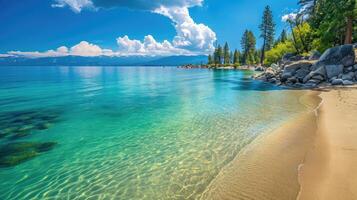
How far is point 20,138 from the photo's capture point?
11.1 m

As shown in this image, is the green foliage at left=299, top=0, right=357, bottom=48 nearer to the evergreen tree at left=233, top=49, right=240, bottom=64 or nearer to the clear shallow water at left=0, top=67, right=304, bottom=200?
the clear shallow water at left=0, top=67, right=304, bottom=200

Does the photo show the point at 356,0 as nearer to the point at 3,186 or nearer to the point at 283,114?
the point at 283,114

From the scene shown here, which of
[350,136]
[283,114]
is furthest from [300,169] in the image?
[283,114]

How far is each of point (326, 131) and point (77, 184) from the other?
33.7 feet

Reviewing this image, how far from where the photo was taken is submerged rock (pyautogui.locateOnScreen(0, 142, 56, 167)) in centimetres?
830

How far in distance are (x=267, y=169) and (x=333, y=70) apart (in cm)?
2694

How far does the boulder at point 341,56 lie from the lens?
2593cm

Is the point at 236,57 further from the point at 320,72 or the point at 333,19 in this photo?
the point at 320,72

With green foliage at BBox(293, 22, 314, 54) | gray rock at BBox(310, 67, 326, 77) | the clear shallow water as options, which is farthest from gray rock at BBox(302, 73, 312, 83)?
green foliage at BBox(293, 22, 314, 54)

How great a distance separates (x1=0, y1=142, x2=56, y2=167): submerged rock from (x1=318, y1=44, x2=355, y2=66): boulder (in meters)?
31.6

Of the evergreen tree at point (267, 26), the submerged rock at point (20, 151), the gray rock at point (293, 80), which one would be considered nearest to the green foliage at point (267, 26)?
the evergreen tree at point (267, 26)

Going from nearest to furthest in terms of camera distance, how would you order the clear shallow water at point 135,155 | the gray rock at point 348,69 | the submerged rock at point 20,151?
the clear shallow water at point 135,155
the submerged rock at point 20,151
the gray rock at point 348,69

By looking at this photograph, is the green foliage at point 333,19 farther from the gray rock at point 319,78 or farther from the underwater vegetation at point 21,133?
the underwater vegetation at point 21,133

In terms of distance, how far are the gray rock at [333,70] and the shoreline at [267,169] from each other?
21.5m
